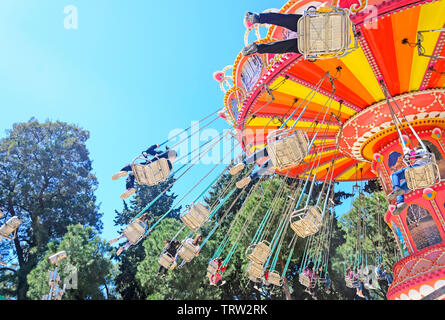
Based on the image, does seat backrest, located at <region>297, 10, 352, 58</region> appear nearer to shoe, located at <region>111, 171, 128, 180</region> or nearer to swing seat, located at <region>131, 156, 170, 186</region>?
swing seat, located at <region>131, 156, 170, 186</region>

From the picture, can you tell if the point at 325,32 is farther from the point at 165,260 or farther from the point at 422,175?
the point at 165,260

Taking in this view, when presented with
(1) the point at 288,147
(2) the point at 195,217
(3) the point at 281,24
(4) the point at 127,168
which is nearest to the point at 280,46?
(3) the point at 281,24

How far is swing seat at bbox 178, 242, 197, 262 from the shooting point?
7.60 metres

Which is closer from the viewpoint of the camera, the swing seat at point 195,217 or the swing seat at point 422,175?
the swing seat at point 422,175

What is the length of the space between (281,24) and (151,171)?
3.33m

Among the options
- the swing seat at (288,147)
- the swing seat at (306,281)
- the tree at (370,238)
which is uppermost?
the swing seat at (288,147)

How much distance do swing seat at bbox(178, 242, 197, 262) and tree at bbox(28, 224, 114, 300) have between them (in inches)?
455

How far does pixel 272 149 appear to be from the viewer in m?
5.35

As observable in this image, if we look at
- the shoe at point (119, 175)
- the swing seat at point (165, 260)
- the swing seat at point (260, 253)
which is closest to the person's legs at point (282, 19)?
the shoe at point (119, 175)

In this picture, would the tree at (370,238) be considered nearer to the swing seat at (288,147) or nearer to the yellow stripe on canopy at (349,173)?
the yellow stripe on canopy at (349,173)

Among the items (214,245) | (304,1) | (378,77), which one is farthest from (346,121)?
(214,245)

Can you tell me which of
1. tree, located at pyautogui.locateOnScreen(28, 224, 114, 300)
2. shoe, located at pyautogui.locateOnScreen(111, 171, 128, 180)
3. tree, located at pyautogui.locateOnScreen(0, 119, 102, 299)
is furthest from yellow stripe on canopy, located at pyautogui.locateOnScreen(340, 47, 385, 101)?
tree, located at pyautogui.locateOnScreen(0, 119, 102, 299)

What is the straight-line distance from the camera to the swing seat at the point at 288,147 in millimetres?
5289

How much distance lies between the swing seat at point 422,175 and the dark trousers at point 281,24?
2405 mm
